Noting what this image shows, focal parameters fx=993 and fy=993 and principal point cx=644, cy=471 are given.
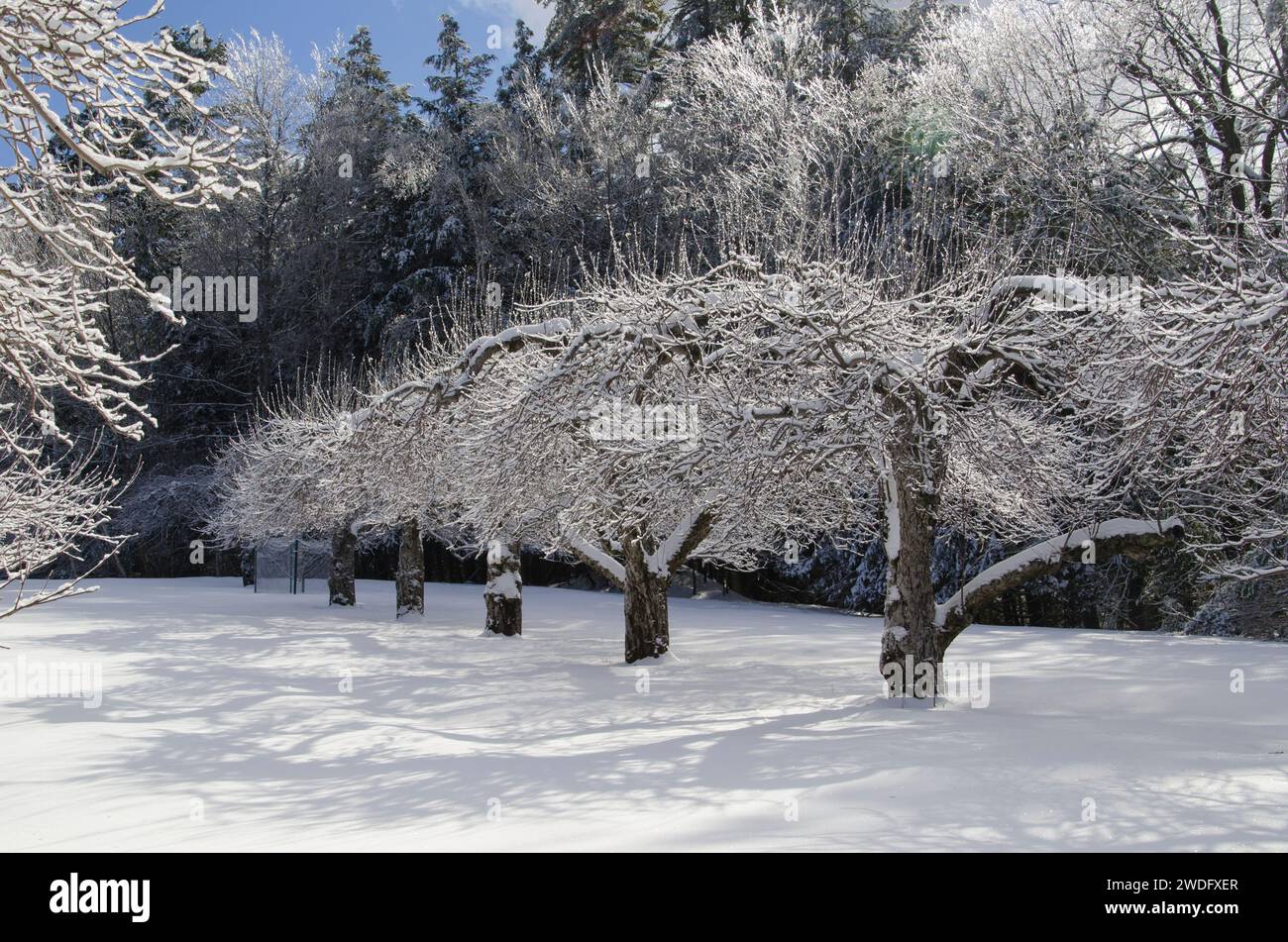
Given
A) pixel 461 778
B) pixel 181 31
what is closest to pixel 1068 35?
pixel 461 778

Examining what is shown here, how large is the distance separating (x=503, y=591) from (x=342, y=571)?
7197 millimetres

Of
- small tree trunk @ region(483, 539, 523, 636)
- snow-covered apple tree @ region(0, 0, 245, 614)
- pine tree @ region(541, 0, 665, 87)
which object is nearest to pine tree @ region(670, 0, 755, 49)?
pine tree @ region(541, 0, 665, 87)

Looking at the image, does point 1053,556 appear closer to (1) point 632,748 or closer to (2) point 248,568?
(1) point 632,748

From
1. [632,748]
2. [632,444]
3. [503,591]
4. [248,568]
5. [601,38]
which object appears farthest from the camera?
[601,38]

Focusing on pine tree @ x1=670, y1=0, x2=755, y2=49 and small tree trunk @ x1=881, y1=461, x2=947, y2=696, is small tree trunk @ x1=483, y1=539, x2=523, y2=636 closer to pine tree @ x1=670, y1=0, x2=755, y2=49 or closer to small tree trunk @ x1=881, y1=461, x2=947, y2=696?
small tree trunk @ x1=881, y1=461, x2=947, y2=696

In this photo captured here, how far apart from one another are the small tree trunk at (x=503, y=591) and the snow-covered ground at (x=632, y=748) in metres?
1.05

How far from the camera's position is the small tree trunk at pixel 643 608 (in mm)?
13633

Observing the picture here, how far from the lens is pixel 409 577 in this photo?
20.7 meters

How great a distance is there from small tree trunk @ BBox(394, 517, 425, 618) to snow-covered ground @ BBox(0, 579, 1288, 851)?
148 inches

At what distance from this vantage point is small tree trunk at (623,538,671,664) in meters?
13.6

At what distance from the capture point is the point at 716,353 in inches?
369

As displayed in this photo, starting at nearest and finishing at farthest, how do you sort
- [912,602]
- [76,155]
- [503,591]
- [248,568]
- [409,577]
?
[76,155], [912,602], [503,591], [409,577], [248,568]

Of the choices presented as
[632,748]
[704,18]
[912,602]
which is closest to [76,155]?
[632,748]

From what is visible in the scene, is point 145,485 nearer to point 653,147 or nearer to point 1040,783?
point 653,147
